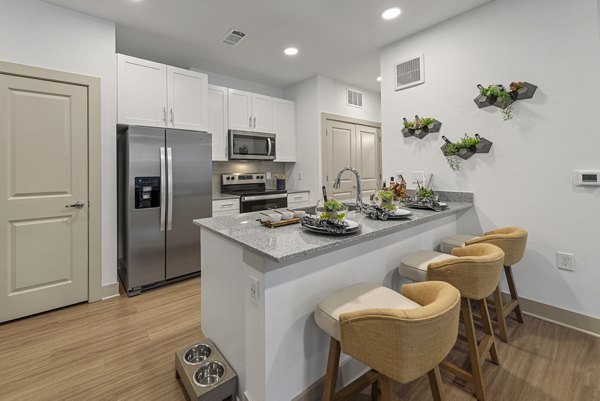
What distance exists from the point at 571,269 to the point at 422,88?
6.84 feet

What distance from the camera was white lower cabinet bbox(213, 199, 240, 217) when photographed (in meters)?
3.60

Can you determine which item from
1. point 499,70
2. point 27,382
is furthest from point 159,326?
point 499,70

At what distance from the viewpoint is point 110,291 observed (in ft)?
9.41

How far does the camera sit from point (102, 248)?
9.26ft

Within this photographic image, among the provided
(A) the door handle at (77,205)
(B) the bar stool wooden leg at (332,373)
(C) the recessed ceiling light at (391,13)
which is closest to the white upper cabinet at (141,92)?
(A) the door handle at (77,205)

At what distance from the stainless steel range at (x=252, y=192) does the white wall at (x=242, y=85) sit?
4.55 ft

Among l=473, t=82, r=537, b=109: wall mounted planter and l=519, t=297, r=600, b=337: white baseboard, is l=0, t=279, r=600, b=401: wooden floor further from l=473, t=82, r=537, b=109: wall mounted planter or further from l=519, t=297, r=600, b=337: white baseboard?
l=473, t=82, r=537, b=109: wall mounted planter

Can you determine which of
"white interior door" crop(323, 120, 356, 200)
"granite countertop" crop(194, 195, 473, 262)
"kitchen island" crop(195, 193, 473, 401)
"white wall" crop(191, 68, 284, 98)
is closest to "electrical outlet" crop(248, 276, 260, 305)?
"kitchen island" crop(195, 193, 473, 401)

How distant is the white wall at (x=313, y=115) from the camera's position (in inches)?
173

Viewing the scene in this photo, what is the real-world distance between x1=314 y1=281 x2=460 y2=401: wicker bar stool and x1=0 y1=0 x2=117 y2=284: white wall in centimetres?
258

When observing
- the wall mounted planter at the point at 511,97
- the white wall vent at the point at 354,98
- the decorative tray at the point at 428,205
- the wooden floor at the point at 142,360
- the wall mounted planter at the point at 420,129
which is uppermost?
the white wall vent at the point at 354,98

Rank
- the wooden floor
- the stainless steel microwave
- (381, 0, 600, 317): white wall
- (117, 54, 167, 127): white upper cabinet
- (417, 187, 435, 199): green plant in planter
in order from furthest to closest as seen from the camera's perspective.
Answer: the stainless steel microwave, (117, 54, 167, 127): white upper cabinet, (417, 187, 435, 199): green plant in planter, (381, 0, 600, 317): white wall, the wooden floor

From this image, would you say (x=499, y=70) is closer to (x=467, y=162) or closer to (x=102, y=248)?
(x=467, y=162)

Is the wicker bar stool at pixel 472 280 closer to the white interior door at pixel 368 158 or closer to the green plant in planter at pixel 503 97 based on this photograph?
the green plant in planter at pixel 503 97
